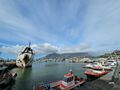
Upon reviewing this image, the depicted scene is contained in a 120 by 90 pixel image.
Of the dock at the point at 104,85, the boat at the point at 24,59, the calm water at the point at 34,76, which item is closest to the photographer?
the dock at the point at 104,85

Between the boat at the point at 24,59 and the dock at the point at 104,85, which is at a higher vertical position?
the boat at the point at 24,59

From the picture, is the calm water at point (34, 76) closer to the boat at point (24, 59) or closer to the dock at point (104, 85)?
the dock at point (104, 85)

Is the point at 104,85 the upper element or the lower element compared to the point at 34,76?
lower

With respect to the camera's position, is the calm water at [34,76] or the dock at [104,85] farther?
the calm water at [34,76]

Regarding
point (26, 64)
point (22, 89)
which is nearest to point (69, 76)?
point (22, 89)

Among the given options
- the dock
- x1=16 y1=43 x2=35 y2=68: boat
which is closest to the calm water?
the dock

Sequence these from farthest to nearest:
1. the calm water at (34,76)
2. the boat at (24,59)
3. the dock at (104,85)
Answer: the boat at (24,59), the calm water at (34,76), the dock at (104,85)

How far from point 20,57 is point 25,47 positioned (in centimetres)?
863

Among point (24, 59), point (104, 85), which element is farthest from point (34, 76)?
point (24, 59)

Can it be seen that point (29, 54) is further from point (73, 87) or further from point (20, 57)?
point (73, 87)

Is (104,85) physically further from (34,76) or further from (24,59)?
(24,59)

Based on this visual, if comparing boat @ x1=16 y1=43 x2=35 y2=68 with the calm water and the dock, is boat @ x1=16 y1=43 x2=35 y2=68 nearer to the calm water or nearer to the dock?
the calm water

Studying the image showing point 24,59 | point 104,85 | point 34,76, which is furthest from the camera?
point 24,59

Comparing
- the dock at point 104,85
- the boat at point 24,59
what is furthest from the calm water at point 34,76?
the boat at point 24,59
